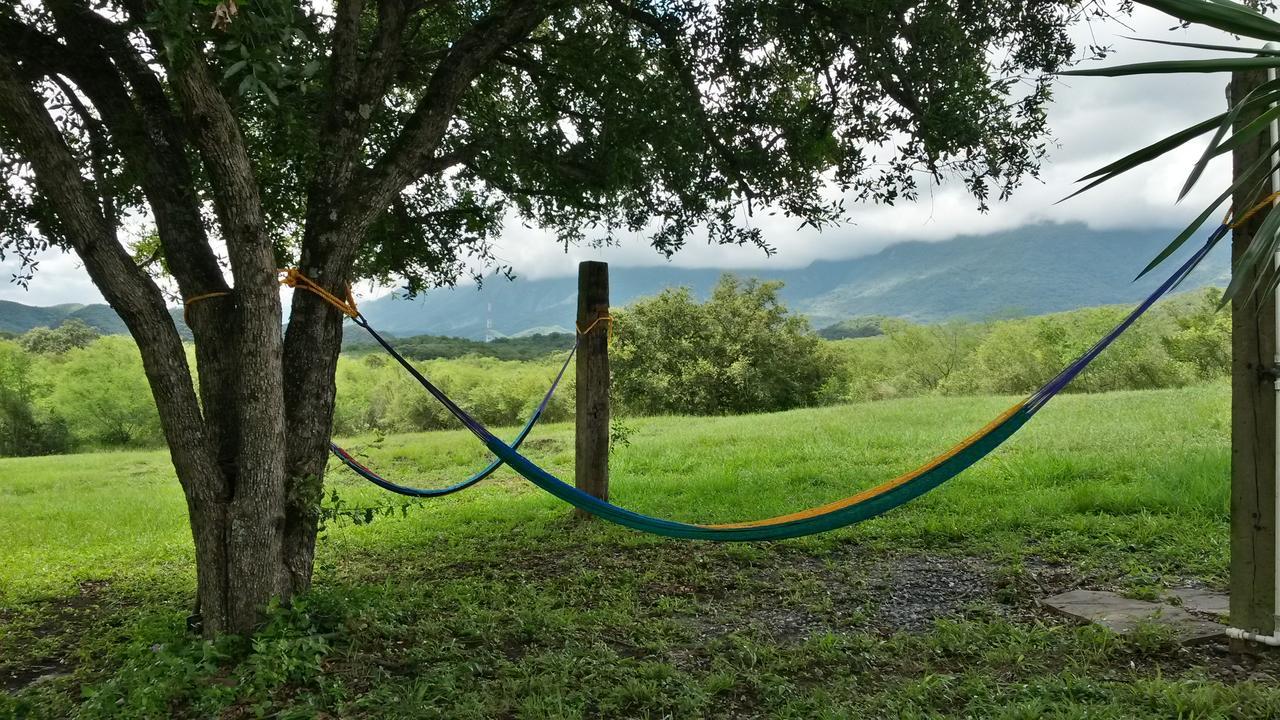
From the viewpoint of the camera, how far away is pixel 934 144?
4.26 meters

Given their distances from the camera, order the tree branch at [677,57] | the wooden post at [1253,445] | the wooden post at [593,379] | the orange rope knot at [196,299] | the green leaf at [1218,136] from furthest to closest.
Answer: the wooden post at [593,379] → the tree branch at [677,57] → the orange rope knot at [196,299] → the wooden post at [1253,445] → the green leaf at [1218,136]

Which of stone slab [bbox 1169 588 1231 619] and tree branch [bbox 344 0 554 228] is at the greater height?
tree branch [bbox 344 0 554 228]

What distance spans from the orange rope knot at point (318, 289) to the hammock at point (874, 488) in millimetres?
49

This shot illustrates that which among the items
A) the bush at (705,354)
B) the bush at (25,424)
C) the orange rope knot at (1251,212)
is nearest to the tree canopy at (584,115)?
the orange rope knot at (1251,212)

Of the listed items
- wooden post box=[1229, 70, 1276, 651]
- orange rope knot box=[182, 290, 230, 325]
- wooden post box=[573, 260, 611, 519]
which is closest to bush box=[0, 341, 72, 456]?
wooden post box=[573, 260, 611, 519]

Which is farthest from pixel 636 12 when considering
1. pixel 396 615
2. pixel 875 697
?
pixel 875 697

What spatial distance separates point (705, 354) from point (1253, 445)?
1646cm

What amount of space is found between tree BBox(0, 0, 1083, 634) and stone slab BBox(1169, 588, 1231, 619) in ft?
7.63

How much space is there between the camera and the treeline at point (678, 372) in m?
17.9

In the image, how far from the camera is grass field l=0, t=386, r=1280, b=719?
101 inches

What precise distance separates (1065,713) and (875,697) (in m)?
0.53

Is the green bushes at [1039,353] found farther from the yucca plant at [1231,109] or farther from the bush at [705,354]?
the yucca plant at [1231,109]

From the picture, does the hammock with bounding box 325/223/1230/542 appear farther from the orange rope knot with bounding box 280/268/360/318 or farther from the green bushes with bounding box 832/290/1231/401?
the green bushes with bounding box 832/290/1231/401

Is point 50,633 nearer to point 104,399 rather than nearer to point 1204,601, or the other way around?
point 1204,601
